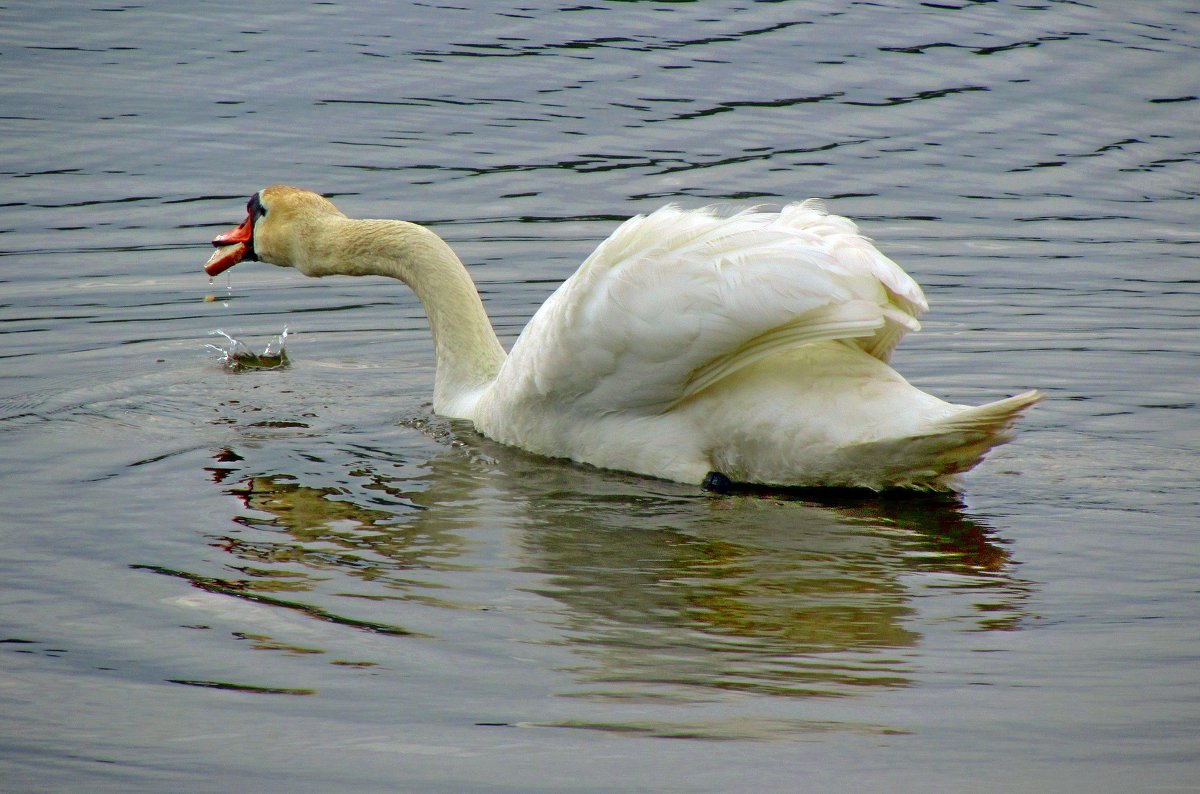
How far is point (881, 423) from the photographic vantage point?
6.82 m

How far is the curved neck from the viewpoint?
8.85 metres

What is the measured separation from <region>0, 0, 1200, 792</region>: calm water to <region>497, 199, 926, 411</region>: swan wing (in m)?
0.56

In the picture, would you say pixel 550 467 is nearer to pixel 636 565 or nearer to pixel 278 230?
pixel 636 565

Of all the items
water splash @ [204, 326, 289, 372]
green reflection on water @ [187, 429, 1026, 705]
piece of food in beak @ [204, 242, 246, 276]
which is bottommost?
green reflection on water @ [187, 429, 1026, 705]

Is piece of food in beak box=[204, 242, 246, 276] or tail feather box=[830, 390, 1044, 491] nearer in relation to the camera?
tail feather box=[830, 390, 1044, 491]

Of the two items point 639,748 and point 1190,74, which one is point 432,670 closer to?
point 639,748

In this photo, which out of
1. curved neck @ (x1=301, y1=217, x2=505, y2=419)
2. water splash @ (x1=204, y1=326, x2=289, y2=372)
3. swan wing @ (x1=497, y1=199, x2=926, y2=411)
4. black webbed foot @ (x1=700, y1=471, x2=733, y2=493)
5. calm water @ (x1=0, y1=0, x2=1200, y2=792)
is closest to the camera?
calm water @ (x1=0, y1=0, x2=1200, y2=792)

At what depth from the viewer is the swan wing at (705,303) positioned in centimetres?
674

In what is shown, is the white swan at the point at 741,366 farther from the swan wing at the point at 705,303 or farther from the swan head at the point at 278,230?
the swan head at the point at 278,230

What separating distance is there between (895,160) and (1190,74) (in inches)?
176

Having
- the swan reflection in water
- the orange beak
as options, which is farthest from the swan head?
the swan reflection in water

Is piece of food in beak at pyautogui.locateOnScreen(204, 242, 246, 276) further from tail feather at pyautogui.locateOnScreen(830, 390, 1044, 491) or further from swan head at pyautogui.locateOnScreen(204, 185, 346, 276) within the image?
tail feather at pyautogui.locateOnScreen(830, 390, 1044, 491)

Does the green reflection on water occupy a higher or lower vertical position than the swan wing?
lower

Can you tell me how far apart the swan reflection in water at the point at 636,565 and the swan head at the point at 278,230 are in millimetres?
1831
